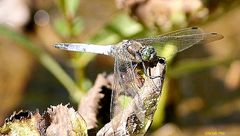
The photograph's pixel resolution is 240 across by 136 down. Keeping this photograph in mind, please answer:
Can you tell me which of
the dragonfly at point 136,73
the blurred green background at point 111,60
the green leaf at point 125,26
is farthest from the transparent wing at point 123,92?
the green leaf at point 125,26

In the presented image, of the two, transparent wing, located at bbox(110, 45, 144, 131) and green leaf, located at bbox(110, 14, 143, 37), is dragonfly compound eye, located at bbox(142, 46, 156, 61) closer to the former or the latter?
transparent wing, located at bbox(110, 45, 144, 131)

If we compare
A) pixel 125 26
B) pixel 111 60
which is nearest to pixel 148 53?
pixel 125 26

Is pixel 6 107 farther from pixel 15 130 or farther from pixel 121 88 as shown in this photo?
pixel 15 130

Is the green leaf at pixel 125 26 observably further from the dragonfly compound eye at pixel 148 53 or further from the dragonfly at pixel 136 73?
the dragonfly compound eye at pixel 148 53

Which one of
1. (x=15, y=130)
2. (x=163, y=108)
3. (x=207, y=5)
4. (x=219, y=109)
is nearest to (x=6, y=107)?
(x=163, y=108)

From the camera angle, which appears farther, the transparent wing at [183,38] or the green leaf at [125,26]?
the green leaf at [125,26]

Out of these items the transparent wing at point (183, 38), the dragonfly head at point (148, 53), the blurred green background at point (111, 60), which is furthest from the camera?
the blurred green background at point (111, 60)

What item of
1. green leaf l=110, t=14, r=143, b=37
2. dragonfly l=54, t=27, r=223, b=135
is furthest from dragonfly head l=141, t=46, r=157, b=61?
green leaf l=110, t=14, r=143, b=37

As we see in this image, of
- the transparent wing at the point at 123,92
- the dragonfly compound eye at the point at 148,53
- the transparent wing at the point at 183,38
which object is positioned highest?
the transparent wing at the point at 183,38
